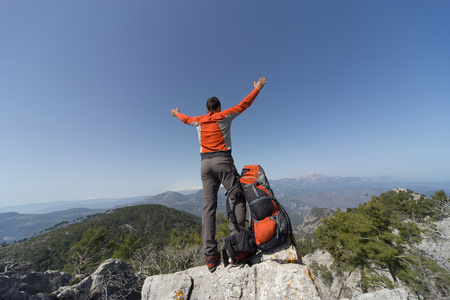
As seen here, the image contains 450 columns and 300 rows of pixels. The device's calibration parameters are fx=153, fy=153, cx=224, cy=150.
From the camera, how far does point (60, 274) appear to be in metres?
16.7

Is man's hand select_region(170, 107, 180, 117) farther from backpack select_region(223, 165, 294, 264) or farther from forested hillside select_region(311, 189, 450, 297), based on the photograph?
forested hillside select_region(311, 189, 450, 297)

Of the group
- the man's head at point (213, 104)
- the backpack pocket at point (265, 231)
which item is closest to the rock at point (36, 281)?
the backpack pocket at point (265, 231)

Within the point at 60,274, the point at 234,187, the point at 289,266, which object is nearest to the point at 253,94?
the point at 234,187

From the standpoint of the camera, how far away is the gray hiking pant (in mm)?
3178

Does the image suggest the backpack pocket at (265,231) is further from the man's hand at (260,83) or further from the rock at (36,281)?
the rock at (36,281)

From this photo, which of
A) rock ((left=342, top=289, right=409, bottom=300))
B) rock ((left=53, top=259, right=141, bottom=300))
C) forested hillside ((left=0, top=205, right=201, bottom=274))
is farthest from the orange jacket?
forested hillside ((left=0, top=205, right=201, bottom=274))

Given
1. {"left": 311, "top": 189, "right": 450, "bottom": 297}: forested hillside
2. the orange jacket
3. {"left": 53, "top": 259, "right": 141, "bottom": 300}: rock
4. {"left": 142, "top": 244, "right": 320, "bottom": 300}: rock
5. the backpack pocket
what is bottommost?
{"left": 311, "top": 189, "right": 450, "bottom": 297}: forested hillside

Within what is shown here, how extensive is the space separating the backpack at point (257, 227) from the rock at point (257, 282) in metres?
0.19

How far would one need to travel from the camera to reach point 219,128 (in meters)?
3.62

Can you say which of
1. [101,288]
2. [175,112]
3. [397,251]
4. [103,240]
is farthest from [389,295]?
[103,240]

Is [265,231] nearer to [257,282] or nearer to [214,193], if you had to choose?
[257,282]

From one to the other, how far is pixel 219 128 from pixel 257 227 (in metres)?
2.22

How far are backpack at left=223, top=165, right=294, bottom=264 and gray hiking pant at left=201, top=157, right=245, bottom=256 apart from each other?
0.14 metres

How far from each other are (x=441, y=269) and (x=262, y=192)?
2225cm
